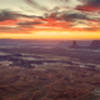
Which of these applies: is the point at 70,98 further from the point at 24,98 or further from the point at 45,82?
the point at 45,82

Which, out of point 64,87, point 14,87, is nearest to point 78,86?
point 64,87

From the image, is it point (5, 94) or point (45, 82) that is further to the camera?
point (45, 82)

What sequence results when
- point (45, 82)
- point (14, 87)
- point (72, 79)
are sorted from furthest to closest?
point (72, 79) → point (45, 82) → point (14, 87)

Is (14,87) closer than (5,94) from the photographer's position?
No

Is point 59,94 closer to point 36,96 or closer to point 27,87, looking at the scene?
point 36,96

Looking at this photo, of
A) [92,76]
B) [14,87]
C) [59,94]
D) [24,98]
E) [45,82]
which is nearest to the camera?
[24,98]

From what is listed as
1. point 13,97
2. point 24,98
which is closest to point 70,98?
point 24,98

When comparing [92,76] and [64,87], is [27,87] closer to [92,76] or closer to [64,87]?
[64,87]

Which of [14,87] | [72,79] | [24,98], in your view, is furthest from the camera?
[72,79]

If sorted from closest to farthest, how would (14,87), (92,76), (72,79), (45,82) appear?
1. (14,87)
2. (45,82)
3. (72,79)
4. (92,76)
